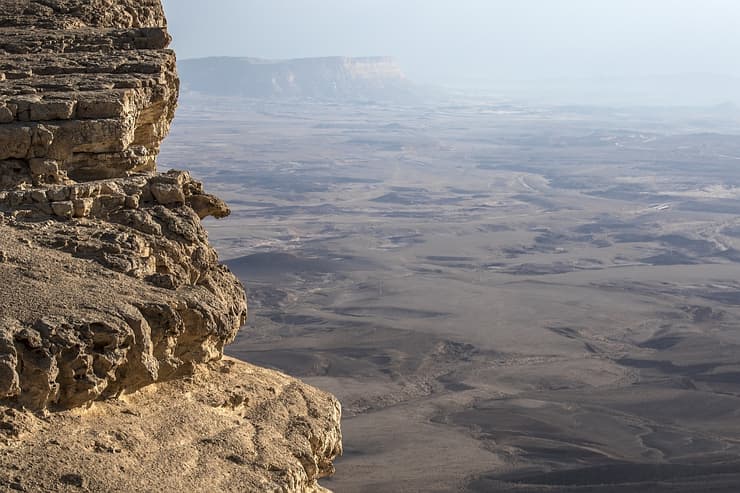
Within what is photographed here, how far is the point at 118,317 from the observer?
6.01 metres

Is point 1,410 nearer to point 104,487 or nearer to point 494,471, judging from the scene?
point 104,487

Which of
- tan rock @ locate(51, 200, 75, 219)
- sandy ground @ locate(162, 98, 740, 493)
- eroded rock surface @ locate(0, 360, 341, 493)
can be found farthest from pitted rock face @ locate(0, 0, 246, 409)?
sandy ground @ locate(162, 98, 740, 493)

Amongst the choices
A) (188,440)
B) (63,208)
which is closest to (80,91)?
(63,208)

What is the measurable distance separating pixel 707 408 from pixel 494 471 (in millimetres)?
8034

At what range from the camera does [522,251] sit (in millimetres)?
54938

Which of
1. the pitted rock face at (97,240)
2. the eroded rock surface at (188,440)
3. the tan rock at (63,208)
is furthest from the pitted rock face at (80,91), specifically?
the eroded rock surface at (188,440)

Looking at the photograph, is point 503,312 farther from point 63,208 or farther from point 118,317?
point 118,317

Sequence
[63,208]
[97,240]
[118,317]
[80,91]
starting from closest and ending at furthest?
[118,317]
[97,240]
[63,208]
[80,91]

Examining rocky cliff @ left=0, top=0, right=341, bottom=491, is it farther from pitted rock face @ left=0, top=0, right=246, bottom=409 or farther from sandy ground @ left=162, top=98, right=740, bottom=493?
sandy ground @ left=162, top=98, right=740, bottom=493

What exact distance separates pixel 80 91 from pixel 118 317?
8.93ft

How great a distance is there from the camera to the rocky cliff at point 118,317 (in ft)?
18.1

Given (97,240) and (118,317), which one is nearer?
(118,317)

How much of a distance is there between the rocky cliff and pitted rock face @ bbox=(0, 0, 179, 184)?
0.02m

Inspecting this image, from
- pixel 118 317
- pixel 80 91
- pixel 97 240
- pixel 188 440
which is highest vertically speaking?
pixel 80 91
